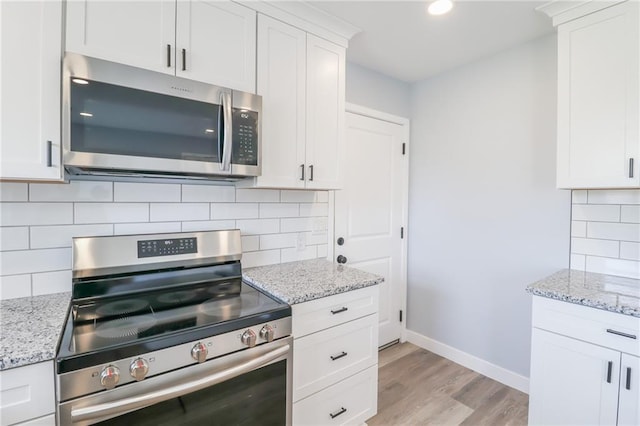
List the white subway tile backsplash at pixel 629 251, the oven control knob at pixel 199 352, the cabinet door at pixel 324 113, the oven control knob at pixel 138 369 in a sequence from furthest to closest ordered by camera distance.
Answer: the cabinet door at pixel 324 113 < the white subway tile backsplash at pixel 629 251 < the oven control knob at pixel 199 352 < the oven control knob at pixel 138 369

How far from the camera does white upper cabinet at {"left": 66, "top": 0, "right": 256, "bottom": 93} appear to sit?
1.25 metres

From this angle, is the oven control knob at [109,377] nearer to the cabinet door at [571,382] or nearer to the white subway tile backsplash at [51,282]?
the white subway tile backsplash at [51,282]

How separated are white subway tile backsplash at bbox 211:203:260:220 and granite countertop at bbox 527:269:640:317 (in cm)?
158

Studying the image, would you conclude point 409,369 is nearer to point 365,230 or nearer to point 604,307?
point 365,230

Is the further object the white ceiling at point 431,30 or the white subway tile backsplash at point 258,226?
the white subway tile backsplash at point 258,226

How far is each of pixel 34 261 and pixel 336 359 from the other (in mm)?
1447

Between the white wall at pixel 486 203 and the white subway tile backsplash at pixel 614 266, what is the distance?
0.45 feet

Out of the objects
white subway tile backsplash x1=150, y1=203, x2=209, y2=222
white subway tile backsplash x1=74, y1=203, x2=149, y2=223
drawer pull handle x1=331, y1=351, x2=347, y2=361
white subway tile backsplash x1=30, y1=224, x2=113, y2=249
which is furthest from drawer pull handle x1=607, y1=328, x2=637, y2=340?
white subway tile backsplash x1=30, y1=224, x2=113, y2=249

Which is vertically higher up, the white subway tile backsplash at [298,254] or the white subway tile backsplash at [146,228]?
the white subway tile backsplash at [146,228]

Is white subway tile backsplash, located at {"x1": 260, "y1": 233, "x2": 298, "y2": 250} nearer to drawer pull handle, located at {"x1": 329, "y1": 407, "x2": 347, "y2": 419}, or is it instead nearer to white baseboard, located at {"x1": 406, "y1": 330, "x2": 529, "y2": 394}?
drawer pull handle, located at {"x1": 329, "y1": 407, "x2": 347, "y2": 419}

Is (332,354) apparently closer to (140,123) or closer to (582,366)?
(582,366)

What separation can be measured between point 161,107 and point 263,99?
0.54 metres

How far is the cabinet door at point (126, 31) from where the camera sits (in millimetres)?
1229

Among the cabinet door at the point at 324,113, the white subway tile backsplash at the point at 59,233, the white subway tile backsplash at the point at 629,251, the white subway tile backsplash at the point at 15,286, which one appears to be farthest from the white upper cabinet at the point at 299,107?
the white subway tile backsplash at the point at 629,251
